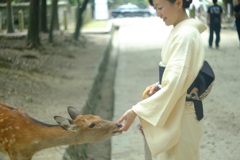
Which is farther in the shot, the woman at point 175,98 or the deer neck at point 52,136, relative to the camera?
the deer neck at point 52,136

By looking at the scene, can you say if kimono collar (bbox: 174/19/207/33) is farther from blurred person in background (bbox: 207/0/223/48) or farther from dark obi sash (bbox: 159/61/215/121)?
blurred person in background (bbox: 207/0/223/48)

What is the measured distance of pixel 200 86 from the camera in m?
3.20

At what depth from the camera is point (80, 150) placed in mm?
6715

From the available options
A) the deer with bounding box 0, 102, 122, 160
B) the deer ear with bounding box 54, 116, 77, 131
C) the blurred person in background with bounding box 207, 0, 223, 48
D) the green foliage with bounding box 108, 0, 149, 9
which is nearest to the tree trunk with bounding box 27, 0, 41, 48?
the blurred person in background with bounding box 207, 0, 223, 48

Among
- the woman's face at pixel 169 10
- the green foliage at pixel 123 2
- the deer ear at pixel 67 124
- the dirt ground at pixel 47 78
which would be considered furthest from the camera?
the green foliage at pixel 123 2

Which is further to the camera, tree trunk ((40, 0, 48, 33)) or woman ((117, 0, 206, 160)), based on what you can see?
tree trunk ((40, 0, 48, 33))

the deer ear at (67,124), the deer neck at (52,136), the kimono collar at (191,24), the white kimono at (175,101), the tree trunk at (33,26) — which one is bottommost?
the tree trunk at (33,26)

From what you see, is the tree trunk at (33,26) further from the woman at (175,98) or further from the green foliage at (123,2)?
the green foliage at (123,2)

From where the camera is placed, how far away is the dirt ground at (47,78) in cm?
780

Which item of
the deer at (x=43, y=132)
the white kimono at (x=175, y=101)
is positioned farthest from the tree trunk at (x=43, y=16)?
the white kimono at (x=175, y=101)

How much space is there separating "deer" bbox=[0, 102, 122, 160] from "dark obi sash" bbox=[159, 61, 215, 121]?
62 centimetres

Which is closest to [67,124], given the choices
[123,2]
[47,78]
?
[47,78]

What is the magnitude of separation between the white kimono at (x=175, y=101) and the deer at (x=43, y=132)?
52 centimetres

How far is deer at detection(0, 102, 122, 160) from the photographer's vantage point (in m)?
3.70
